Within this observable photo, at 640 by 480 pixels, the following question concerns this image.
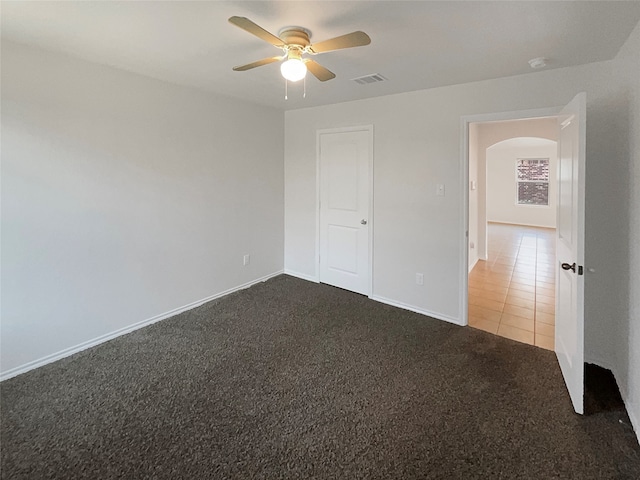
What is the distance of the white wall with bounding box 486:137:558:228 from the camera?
9.62 metres

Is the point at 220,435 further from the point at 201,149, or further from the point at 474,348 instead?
the point at 201,149

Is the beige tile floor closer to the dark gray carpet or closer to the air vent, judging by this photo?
the dark gray carpet

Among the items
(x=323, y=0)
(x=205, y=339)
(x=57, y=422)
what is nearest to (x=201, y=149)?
(x=205, y=339)

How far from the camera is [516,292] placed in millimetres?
4434

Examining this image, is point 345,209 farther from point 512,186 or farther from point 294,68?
point 512,186

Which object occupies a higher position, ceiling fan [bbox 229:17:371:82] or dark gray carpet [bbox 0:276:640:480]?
ceiling fan [bbox 229:17:371:82]

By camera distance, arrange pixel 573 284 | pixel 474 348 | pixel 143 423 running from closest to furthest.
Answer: pixel 143 423, pixel 573 284, pixel 474 348

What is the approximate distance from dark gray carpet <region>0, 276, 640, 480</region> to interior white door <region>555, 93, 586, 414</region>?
208 mm

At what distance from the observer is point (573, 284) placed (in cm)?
218

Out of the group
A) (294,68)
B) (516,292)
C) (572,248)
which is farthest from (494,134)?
(294,68)

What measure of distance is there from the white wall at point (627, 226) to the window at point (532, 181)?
28.2ft

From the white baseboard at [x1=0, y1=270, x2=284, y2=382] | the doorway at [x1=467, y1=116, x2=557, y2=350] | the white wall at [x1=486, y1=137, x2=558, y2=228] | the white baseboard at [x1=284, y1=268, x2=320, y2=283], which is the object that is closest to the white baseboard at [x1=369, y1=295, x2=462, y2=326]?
the doorway at [x1=467, y1=116, x2=557, y2=350]

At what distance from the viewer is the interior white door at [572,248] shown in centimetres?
206

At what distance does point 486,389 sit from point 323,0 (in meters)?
2.58
